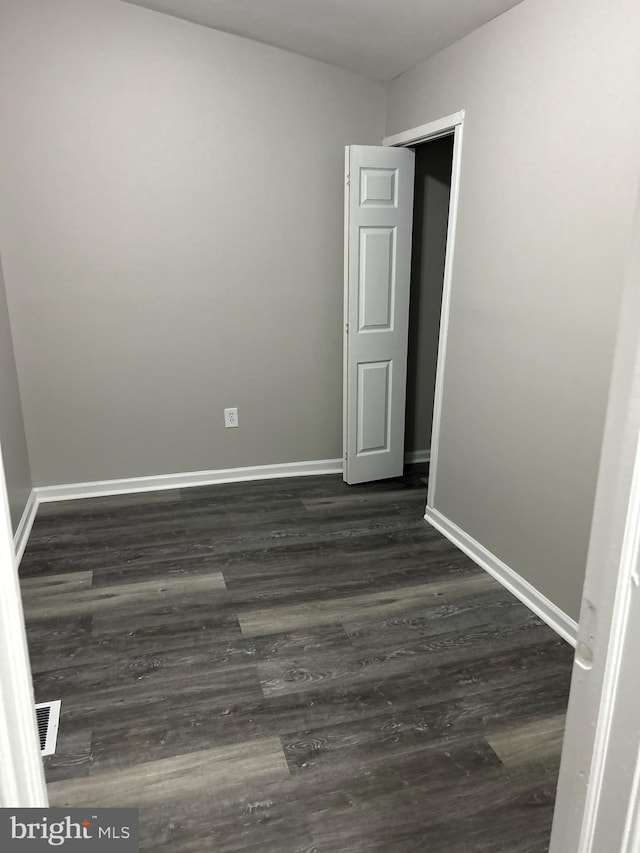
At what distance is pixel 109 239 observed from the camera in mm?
3314

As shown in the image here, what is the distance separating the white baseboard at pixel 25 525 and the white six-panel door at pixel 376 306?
1.78 m

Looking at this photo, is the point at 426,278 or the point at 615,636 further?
the point at 426,278

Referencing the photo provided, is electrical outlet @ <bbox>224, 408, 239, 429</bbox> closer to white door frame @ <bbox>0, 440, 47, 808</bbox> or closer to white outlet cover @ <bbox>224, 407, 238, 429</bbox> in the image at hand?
white outlet cover @ <bbox>224, 407, 238, 429</bbox>

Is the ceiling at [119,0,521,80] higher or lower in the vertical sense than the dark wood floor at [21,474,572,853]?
higher

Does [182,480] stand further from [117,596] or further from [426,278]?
[426,278]

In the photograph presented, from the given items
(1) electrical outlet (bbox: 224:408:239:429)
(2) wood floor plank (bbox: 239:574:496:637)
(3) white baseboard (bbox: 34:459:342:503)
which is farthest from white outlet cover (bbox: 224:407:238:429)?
(2) wood floor plank (bbox: 239:574:496:637)

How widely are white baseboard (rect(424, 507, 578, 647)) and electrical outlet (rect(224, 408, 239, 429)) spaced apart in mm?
1273

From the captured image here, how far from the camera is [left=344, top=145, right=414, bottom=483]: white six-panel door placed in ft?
11.1

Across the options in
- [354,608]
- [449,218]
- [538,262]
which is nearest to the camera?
[538,262]

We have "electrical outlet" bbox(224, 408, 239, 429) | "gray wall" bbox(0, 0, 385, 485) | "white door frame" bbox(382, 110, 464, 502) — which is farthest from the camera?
"electrical outlet" bbox(224, 408, 239, 429)

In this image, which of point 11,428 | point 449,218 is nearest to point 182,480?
point 11,428

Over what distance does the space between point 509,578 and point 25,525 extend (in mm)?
2370

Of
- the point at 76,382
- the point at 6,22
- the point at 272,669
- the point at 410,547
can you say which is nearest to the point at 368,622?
the point at 272,669

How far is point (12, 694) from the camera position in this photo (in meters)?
0.68
